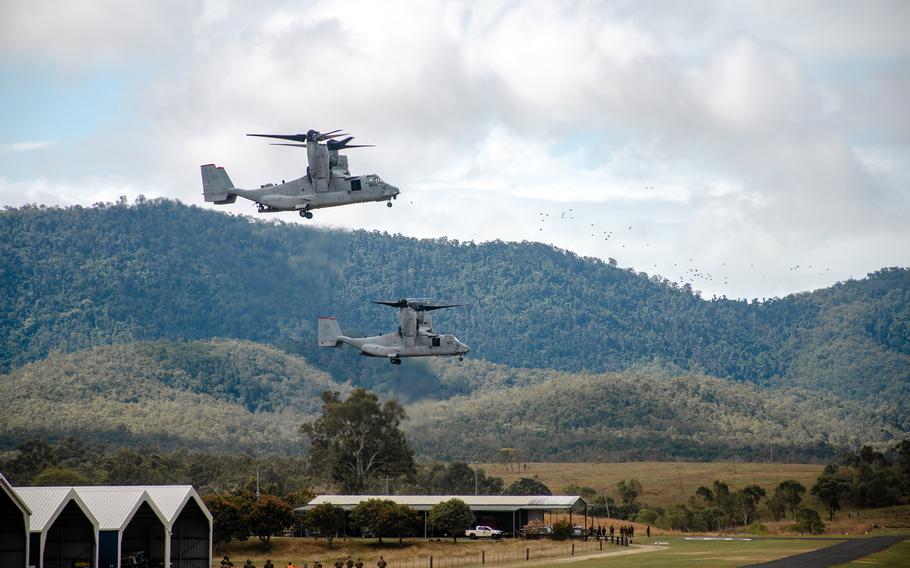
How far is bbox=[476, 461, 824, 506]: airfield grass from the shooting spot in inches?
6594

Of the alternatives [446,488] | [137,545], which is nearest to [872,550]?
[137,545]

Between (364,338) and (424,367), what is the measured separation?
30111 mm

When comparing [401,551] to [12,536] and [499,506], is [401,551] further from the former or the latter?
[12,536]

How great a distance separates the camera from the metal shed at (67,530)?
231 ft

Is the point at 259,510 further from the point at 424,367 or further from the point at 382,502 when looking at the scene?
the point at 424,367

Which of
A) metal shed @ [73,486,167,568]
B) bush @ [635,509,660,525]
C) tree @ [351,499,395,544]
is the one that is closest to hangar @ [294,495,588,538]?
tree @ [351,499,395,544]

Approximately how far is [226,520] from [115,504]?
84.4ft

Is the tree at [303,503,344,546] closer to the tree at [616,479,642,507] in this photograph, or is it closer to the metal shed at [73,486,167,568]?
the metal shed at [73,486,167,568]

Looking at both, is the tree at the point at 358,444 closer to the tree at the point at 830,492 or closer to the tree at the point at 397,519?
the tree at the point at 397,519

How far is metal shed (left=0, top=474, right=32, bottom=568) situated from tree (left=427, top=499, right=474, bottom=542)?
4886cm

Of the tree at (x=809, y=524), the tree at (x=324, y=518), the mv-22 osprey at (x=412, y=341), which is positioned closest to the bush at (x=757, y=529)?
the tree at (x=809, y=524)

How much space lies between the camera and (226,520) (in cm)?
10088

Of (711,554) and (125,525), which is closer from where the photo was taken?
(125,525)

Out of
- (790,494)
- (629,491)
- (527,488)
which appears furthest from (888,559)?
(629,491)
